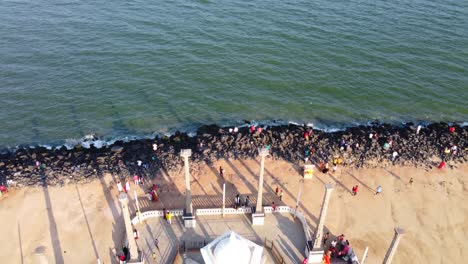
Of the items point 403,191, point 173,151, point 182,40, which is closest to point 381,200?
point 403,191

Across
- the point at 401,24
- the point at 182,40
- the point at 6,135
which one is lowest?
the point at 6,135

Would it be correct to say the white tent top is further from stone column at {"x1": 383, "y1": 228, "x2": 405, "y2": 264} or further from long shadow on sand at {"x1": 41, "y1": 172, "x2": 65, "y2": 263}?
long shadow on sand at {"x1": 41, "y1": 172, "x2": 65, "y2": 263}

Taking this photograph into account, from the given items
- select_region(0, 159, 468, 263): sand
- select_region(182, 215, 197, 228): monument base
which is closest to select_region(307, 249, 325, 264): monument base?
select_region(0, 159, 468, 263): sand

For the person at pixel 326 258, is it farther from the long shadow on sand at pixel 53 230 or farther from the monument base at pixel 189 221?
the long shadow on sand at pixel 53 230

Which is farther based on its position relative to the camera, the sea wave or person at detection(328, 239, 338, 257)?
the sea wave

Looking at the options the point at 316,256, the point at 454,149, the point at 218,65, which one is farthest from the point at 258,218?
the point at 218,65

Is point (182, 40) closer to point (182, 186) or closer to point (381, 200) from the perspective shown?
point (182, 186)

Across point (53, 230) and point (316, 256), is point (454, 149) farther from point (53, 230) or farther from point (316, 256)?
point (53, 230)
